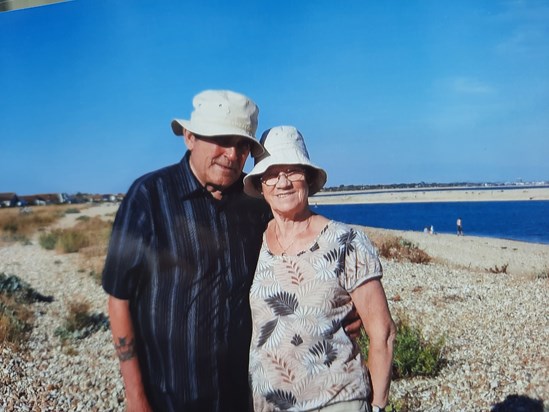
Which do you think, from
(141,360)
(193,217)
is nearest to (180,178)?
(193,217)

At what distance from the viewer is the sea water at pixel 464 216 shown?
1946mm

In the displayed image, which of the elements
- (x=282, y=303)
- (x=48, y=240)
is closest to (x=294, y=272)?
(x=282, y=303)

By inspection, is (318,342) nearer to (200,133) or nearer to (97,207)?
(200,133)

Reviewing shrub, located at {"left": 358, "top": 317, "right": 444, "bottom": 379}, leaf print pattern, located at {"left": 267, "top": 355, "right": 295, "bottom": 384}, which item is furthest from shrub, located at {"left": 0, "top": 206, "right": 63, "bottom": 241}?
shrub, located at {"left": 358, "top": 317, "right": 444, "bottom": 379}

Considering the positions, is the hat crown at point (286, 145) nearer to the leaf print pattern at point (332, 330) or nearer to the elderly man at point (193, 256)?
the elderly man at point (193, 256)

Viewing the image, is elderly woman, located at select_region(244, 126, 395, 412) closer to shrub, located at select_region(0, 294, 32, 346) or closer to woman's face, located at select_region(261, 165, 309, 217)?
woman's face, located at select_region(261, 165, 309, 217)

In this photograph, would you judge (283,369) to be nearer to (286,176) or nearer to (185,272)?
(185,272)

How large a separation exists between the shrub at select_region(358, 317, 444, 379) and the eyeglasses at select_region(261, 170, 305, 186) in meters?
0.99

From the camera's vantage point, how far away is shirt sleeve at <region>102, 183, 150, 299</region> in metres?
1.54

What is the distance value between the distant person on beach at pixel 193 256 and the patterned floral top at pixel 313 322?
0.33ft

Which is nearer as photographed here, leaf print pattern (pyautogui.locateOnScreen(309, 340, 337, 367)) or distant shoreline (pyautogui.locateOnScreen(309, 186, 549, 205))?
leaf print pattern (pyautogui.locateOnScreen(309, 340, 337, 367))

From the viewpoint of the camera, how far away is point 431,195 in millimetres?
1952

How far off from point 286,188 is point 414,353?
107 centimetres

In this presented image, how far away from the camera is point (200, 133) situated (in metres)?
1.53
